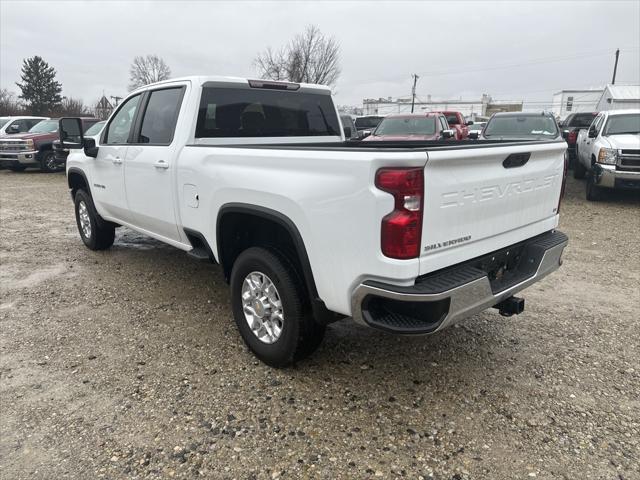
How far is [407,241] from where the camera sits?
2314mm

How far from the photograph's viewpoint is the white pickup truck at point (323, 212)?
2342 mm

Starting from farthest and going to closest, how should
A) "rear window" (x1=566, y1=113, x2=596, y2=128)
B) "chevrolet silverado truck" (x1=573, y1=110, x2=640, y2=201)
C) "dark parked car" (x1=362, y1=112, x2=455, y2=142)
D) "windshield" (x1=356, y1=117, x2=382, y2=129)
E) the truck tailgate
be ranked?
1. "windshield" (x1=356, y1=117, x2=382, y2=129)
2. "rear window" (x1=566, y1=113, x2=596, y2=128)
3. "dark parked car" (x1=362, y1=112, x2=455, y2=142)
4. "chevrolet silverado truck" (x1=573, y1=110, x2=640, y2=201)
5. the truck tailgate

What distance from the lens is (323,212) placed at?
2.54 metres

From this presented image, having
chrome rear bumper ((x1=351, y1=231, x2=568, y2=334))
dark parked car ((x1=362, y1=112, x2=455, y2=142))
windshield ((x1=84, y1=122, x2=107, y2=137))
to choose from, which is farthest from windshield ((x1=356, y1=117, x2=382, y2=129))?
chrome rear bumper ((x1=351, y1=231, x2=568, y2=334))

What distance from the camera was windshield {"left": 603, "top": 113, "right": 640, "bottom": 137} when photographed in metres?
9.76

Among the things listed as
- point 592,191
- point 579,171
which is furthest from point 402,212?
point 579,171

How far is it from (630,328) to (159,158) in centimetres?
402

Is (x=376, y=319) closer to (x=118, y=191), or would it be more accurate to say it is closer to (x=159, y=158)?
(x=159, y=158)

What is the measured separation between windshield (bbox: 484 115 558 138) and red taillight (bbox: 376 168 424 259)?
9246mm

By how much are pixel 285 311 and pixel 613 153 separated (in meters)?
8.30

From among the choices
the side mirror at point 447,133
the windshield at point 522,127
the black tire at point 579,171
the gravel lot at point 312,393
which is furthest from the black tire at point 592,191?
the gravel lot at point 312,393

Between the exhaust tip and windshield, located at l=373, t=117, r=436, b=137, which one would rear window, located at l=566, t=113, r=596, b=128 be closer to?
windshield, located at l=373, t=117, r=436, b=137

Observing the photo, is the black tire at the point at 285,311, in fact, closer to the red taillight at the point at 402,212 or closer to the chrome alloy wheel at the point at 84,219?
the red taillight at the point at 402,212

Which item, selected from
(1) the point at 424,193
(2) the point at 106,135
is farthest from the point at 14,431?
(2) the point at 106,135
